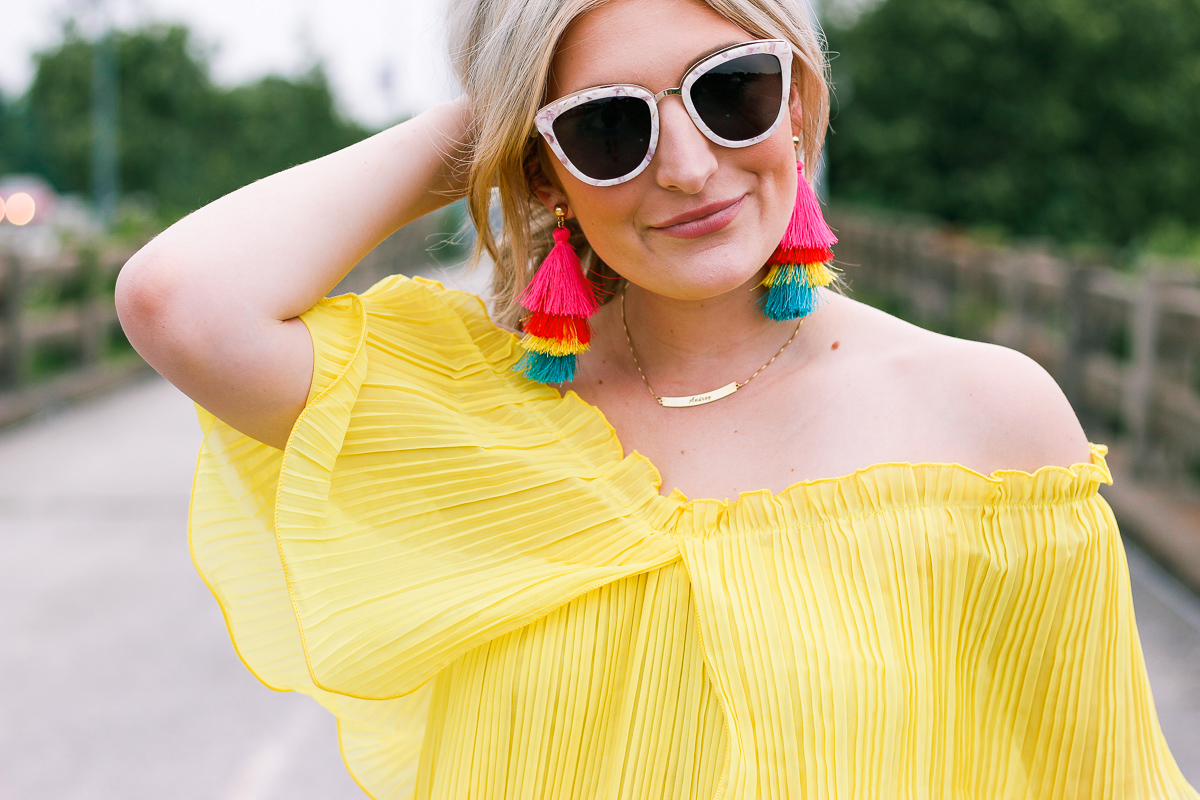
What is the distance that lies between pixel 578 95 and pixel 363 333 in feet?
1.50

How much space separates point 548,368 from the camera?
1647 mm

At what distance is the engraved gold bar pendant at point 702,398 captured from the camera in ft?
5.33

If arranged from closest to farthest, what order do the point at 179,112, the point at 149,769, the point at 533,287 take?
the point at 533,287, the point at 149,769, the point at 179,112

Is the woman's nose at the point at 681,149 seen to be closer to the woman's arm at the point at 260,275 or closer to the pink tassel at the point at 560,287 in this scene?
the pink tassel at the point at 560,287

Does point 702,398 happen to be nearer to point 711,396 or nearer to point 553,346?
point 711,396

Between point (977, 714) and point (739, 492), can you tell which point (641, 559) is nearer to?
point (739, 492)

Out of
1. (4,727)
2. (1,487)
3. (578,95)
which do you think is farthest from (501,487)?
(1,487)

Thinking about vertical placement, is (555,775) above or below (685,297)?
below

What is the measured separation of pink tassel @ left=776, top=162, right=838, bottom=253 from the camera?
1.58 m

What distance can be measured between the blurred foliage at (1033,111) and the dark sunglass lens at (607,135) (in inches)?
879

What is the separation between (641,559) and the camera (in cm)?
143

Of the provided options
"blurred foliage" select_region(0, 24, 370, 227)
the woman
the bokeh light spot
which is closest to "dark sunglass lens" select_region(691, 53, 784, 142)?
the woman

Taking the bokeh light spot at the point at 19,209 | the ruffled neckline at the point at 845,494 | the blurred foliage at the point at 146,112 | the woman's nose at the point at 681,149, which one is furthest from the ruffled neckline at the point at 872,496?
the blurred foliage at the point at 146,112

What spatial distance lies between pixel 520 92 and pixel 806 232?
0.48 metres
